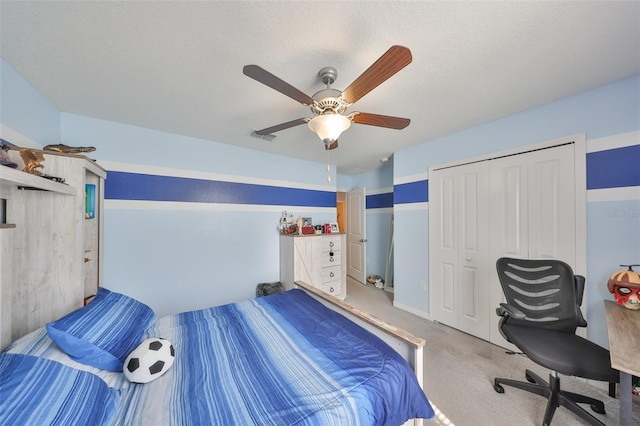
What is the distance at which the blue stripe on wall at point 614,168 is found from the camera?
1646 millimetres

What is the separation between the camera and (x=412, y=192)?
3137 millimetres

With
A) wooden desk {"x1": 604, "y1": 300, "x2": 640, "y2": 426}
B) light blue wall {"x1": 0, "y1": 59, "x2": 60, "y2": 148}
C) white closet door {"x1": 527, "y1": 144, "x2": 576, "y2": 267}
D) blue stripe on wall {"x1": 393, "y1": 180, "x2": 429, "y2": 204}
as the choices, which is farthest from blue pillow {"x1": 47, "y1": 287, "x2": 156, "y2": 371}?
white closet door {"x1": 527, "y1": 144, "x2": 576, "y2": 267}

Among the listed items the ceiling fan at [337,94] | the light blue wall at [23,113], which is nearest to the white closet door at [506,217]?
the ceiling fan at [337,94]

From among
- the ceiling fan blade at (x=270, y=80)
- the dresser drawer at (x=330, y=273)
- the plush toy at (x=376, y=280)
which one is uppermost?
the ceiling fan blade at (x=270, y=80)

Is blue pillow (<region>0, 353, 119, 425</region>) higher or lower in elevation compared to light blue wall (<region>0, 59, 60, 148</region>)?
lower

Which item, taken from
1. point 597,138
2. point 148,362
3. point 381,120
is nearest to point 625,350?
point 597,138

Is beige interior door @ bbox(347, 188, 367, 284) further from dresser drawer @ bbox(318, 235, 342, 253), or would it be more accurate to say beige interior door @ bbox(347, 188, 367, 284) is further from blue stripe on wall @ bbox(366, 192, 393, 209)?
dresser drawer @ bbox(318, 235, 342, 253)

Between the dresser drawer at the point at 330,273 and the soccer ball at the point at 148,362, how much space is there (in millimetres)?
2380

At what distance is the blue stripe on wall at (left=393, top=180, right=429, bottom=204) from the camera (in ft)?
9.82

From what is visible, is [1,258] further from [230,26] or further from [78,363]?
[230,26]

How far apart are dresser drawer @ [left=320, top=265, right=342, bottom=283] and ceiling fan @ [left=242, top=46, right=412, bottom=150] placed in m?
2.37

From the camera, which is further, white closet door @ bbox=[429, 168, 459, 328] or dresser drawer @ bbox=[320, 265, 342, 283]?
dresser drawer @ bbox=[320, 265, 342, 283]

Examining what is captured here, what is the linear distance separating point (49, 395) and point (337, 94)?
72.9 inches

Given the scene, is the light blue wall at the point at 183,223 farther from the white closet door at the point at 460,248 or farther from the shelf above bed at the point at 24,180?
the white closet door at the point at 460,248
